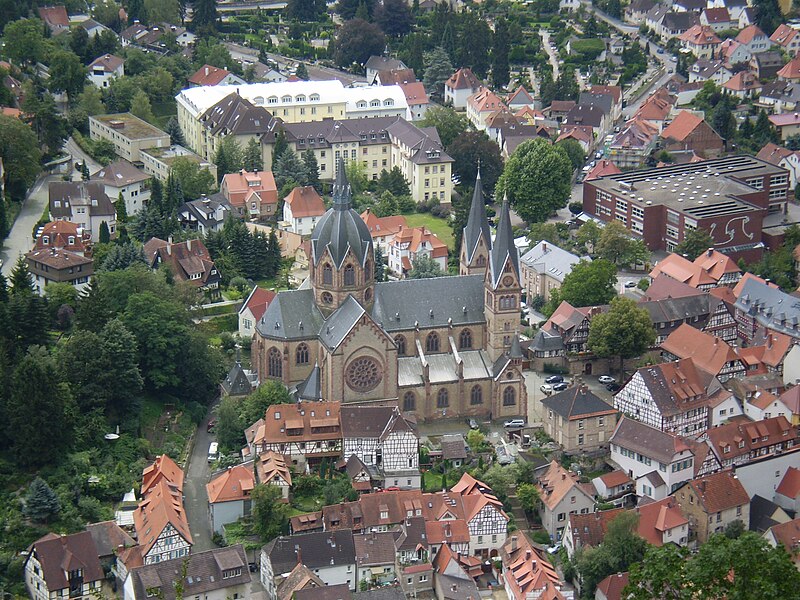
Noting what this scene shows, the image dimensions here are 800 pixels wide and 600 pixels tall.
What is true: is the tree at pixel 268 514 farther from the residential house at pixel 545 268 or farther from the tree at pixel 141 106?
the tree at pixel 141 106

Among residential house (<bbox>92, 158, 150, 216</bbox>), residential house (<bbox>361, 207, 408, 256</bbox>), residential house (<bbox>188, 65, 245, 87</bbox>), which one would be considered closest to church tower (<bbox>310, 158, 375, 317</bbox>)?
residential house (<bbox>361, 207, 408, 256</bbox>)

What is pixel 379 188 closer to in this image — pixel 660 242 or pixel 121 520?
pixel 660 242

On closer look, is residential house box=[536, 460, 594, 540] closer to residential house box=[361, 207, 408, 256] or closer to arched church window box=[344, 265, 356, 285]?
arched church window box=[344, 265, 356, 285]

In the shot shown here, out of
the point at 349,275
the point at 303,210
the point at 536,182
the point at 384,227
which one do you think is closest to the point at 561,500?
the point at 349,275

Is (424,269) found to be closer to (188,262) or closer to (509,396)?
(188,262)

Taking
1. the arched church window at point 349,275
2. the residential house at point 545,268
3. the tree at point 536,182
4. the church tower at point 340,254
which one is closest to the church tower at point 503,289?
the church tower at point 340,254

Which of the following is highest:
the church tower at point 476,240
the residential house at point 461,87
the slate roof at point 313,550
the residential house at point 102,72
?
the church tower at point 476,240
